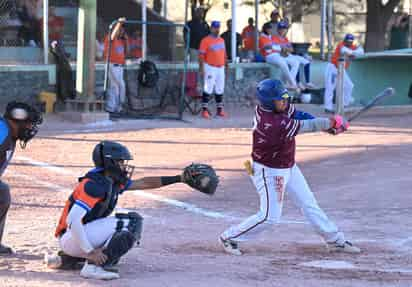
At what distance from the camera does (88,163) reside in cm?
1222

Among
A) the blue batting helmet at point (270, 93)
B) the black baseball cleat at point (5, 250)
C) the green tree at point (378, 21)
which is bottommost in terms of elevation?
the black baseball cleat at point (5, 250)

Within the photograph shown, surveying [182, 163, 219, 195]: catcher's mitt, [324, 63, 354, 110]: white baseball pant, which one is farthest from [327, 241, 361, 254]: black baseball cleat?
[324, 63, 354, 110]: white baseball pant

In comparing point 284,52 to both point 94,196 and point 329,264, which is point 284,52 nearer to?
point 329,264

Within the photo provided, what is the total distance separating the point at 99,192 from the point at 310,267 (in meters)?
1.98

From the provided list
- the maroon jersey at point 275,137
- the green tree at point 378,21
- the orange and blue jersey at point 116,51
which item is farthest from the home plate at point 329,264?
the green tree at point 378,21

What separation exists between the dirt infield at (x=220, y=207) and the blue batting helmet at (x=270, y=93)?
1.34 metres

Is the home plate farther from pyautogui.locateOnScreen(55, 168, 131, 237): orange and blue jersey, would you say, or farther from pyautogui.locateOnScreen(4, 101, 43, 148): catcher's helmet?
pyautogui.locateOnScreen(4, 101, 43, 148): catcher's helmet

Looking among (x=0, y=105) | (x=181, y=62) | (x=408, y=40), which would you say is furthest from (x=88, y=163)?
(x=408, y=40)

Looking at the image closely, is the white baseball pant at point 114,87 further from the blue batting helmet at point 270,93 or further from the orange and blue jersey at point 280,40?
the blue batting helmet at point 270,93

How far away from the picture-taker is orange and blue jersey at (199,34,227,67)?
18.0m

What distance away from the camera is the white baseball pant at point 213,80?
18141 millimetres

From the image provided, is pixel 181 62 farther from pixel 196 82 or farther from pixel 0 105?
pixel 0 105

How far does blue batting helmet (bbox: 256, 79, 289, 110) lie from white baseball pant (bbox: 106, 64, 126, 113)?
1069 cm

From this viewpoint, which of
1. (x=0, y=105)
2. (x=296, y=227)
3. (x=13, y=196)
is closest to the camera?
(x=296, y=227)
